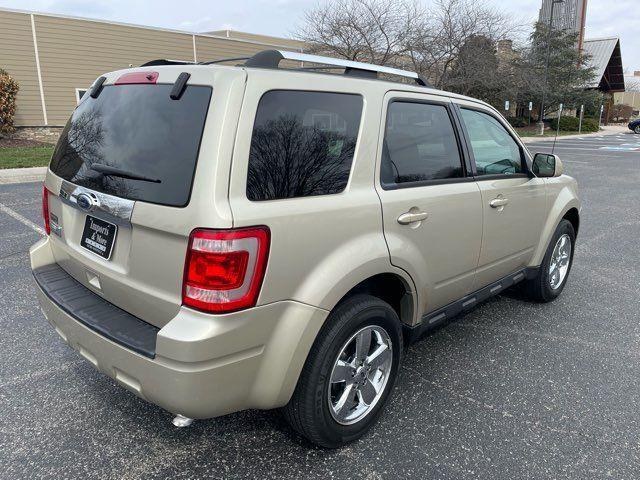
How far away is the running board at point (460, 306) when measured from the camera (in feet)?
9.71

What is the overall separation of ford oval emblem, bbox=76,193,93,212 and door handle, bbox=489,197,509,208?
239cm

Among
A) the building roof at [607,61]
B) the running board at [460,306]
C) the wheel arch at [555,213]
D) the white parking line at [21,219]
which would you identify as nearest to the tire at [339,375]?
the running board at [460,306]

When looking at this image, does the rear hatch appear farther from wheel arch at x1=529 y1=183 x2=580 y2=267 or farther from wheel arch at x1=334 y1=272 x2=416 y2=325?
wheel arch at x1=529 y1=183 x2=580 y2=267

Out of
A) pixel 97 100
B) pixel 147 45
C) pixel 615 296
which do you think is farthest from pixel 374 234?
pixel 147 45

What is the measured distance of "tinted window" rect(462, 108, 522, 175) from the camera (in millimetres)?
3382

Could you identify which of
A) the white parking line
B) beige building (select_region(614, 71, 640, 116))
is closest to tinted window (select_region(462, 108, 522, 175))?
the white parking line

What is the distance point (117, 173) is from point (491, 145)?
256 centimetres

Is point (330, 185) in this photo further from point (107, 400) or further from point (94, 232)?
point (107, 400)

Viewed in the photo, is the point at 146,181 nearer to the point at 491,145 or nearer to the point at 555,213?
the point at 491,145

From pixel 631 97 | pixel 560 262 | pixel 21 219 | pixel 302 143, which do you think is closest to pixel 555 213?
pixel 560 262

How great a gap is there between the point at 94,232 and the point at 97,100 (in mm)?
703

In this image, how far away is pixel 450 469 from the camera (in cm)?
242

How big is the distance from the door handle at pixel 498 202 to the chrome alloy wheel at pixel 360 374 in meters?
1.26

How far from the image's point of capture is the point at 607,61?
55.6m
